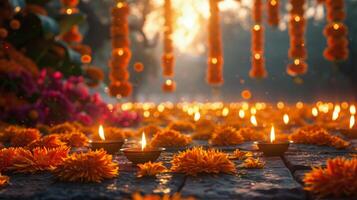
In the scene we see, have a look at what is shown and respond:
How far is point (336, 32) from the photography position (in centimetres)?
1112

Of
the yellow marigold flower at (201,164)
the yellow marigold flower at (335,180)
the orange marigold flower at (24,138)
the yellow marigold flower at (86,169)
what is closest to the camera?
the yellow marigold flower at (335,180)

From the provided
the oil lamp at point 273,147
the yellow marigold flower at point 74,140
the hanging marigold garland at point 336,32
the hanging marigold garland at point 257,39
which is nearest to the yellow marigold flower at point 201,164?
the oil lamp at point 273,147

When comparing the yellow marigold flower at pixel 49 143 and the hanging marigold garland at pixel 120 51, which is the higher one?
the hanging marigold garland at pixel 120 51

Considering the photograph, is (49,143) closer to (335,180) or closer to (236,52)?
(335,180)

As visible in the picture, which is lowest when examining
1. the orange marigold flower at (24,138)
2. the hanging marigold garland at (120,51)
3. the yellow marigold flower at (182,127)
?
the orange marigold flower at (24,138)

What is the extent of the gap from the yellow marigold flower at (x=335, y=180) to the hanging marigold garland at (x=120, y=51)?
29.3ft

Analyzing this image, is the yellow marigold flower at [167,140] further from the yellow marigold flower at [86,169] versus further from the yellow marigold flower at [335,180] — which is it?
the yellow marigold flower at [335,180]

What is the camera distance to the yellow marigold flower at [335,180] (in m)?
2.98

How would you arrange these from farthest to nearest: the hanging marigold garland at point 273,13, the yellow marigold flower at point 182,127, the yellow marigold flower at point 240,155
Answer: the hanging marigold garland at point 273,13, the yellow marigold flower at point 182,127, the yellow marigold flower at point 240,155

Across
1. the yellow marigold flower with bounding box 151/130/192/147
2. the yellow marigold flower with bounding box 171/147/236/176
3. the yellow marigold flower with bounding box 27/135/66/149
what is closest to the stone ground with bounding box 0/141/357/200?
the yellow marigold flower with bounding box 171/147/236/176

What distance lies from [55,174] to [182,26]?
11996 mm

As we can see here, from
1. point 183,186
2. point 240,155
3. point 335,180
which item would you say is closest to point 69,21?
point 240,155

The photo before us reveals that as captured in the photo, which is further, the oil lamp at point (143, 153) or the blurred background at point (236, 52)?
the blurred background at point (236, 52)

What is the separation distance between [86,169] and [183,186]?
0.63 meters
